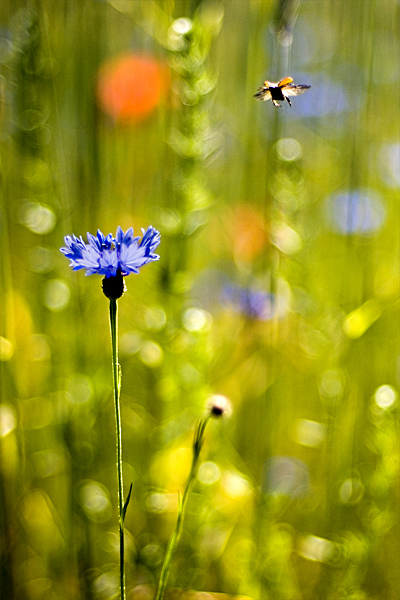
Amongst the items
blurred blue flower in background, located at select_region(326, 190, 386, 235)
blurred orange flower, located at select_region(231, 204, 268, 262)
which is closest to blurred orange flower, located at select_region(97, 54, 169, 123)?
blurred orange flower, located at select_region(231, 204, 268, 262)

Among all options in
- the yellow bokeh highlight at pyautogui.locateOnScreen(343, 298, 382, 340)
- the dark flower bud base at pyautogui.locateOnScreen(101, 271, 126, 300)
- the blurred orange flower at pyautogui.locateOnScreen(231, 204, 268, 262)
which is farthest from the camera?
the blurred orange flower at pyautogui.locateOnScreen(231, 204, 268, 262)

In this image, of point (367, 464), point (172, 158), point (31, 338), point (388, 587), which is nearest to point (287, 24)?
point (172, 158)

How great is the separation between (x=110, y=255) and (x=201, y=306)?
0.52 metres

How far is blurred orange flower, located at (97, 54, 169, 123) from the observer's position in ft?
2.55

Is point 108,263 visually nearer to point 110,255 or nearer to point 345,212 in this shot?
point 110,255

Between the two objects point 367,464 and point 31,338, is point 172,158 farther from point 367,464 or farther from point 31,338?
point 367,464

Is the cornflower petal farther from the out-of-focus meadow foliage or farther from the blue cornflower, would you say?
the out-of-focus meadow foliage

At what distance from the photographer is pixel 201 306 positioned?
85cm

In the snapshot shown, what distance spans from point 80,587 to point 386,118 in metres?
0.92

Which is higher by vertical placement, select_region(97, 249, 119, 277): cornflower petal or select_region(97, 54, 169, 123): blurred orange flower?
select_region(97, 54, 169, 123): blurred orange flower

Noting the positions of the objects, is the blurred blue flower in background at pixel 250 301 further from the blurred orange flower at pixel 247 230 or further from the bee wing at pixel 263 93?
the bee wing at pixel 263 93

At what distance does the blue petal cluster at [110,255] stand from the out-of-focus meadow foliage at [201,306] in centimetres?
25

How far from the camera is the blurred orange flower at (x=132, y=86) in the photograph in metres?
0.78

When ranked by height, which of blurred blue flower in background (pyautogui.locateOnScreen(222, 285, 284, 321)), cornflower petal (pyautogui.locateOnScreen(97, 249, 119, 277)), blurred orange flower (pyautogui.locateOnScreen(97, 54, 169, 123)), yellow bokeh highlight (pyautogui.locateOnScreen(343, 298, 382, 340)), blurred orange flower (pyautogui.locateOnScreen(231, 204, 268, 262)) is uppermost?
blurred orange flower (pyautogui.locateOnScreen(97, 54, 169, 123))
